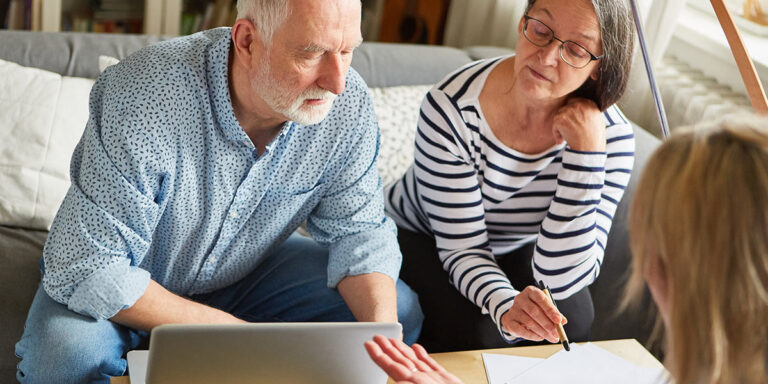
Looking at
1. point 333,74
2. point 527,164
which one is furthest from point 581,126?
point 333,74

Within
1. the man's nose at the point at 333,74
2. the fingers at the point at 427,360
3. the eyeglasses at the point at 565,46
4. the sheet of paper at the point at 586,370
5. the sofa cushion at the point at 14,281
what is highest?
the eyeglasses at the point at 565,46

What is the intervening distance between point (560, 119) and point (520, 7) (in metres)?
1.35

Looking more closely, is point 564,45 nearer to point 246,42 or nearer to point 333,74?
point 333,74

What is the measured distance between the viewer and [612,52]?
1469mm

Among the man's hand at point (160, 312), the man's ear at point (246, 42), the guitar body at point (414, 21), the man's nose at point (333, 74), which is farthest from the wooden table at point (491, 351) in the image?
the guitar body at point (414, 21)

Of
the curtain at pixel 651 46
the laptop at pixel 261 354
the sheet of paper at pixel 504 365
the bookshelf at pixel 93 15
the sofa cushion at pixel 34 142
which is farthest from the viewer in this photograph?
the bookshelf at pixel 93 15

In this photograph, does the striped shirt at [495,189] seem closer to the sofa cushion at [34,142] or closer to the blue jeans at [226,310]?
the blue jeans at [226,310]

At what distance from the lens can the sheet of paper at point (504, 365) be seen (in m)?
1.22

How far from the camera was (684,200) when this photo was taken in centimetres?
74

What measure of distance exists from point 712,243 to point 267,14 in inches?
32.1

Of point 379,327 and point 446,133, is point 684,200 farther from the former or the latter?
point 446,133

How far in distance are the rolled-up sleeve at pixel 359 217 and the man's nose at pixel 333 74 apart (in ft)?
0.51

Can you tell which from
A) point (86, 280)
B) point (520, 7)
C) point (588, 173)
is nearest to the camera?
point (86, 280)

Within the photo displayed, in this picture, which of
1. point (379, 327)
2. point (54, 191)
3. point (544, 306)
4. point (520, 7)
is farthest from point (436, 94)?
point (520, 7)
